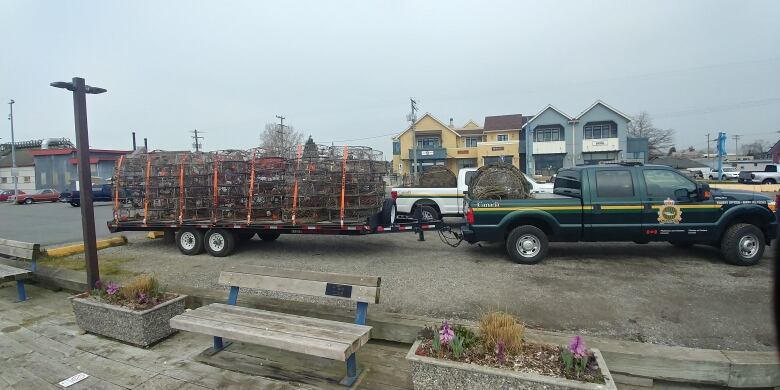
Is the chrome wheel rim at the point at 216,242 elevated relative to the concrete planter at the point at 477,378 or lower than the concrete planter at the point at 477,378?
elevated

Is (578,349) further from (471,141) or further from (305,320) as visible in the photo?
(471,141)

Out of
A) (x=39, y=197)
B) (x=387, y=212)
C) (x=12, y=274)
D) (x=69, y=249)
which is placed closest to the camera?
(x=12, y=274)

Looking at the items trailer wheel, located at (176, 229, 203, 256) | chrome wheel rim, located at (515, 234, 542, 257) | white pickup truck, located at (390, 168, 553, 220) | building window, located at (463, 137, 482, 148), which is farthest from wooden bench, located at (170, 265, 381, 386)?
building window, located at (463, 137, 482, 148)

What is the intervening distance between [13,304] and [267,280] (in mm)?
4580

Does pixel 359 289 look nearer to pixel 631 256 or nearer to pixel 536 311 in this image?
pixel 536 311

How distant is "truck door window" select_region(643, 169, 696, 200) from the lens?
710cm

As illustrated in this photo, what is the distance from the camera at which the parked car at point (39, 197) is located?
33906 millimetres

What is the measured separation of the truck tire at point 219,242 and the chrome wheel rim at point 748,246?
9517 millimetres

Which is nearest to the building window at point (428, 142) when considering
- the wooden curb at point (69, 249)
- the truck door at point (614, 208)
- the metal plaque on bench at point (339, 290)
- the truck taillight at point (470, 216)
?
the wooden curb at point (69, 249)

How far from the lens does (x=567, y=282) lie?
6.16 metres

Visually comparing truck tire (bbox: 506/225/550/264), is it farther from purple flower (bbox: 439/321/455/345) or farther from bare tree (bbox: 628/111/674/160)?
bare tree (bbox: 628/111/674/160)

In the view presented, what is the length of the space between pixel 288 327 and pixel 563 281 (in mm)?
4329

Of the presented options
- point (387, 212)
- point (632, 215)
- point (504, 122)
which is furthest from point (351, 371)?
point (504, 122)

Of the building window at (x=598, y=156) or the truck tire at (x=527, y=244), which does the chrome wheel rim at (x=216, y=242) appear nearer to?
the truck tire at (x=527, y=244)
